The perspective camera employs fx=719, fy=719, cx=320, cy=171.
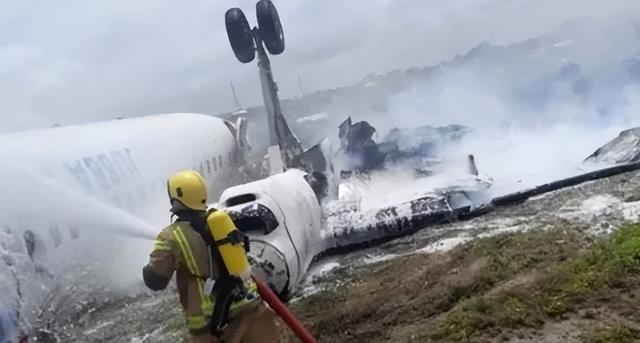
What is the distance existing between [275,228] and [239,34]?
36.5ft

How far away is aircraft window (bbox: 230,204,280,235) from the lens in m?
Answer: 9.24

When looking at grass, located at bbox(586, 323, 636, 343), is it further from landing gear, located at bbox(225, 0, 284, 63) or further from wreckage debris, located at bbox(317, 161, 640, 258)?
landing gear, located at bbox(225, 0, 284, 63)

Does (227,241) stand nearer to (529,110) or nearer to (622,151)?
(622,151)

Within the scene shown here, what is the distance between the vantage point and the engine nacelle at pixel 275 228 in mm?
8898

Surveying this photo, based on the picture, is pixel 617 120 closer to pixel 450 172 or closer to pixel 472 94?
pixel 450 172

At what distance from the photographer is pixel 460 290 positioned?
25.5 ft

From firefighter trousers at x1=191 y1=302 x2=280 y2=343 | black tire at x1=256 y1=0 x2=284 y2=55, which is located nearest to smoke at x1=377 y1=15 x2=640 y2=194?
black tire at x1=256 y1=0 x2=284 y2=55

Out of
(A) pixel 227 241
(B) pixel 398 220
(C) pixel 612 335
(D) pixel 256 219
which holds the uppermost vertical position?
(A) pixel 227 241

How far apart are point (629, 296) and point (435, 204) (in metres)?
6.23

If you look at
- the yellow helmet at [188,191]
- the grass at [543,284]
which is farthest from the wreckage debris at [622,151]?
the yellow helmet at [188,191]

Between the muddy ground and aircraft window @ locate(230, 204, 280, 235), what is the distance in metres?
1.05

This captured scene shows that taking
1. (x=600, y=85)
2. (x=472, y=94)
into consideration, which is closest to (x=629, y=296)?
(x=600, y=85)

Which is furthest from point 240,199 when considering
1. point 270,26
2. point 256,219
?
point 270,26

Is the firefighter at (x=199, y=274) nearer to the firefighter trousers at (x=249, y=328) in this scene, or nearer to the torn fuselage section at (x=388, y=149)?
the firefighter trousers at (x=249, y=328)
